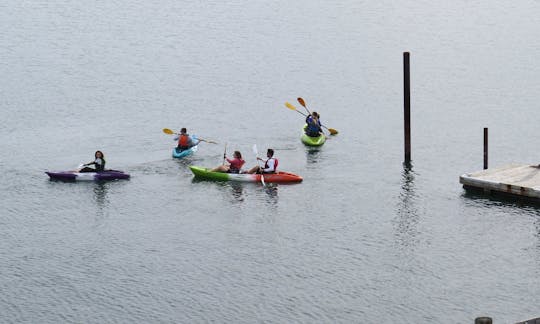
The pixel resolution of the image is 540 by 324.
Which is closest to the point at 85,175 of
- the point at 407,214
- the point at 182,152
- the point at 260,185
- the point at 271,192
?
the point at 182,152

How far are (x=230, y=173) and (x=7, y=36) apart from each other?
47779mm

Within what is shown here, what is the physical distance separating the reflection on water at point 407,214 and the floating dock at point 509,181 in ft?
7.14

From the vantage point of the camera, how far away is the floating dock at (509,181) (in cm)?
3603

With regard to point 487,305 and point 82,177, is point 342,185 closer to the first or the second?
point 82,177

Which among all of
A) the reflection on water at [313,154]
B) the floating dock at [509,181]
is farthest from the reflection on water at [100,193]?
the floating dock at [509,181]

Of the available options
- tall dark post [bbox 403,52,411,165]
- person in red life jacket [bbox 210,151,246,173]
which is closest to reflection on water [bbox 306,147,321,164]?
tall dark post [bbox 403,52,411,165]

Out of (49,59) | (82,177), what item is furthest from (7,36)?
(82,177)

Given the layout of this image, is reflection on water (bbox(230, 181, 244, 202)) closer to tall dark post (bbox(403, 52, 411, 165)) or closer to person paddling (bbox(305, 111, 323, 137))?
tall dark post (bbox(403, 52, 411, 165))

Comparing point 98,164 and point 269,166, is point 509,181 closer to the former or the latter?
point 269,166

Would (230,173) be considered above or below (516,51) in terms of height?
below

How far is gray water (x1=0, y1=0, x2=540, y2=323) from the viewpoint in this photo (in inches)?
1131

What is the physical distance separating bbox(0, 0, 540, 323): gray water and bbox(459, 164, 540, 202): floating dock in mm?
542

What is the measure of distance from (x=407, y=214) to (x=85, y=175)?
1315 cm

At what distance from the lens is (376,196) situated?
127 ft
